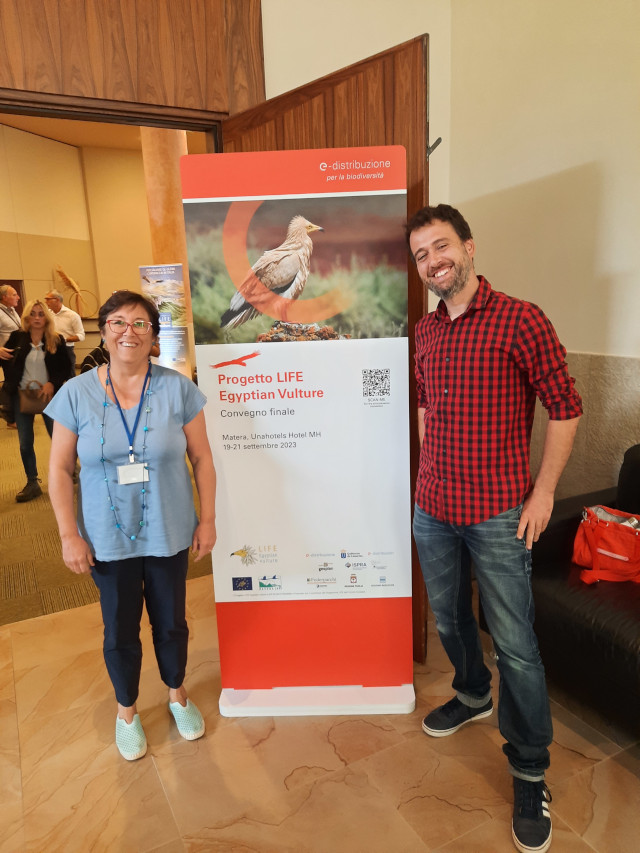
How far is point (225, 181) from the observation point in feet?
5.99

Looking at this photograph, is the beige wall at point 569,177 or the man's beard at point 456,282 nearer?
the man's beard at point 456,282

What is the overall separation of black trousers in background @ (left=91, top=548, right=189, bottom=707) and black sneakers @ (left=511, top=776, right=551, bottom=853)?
3.75 feet

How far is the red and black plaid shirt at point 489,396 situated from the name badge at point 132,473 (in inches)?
Result: 34.2

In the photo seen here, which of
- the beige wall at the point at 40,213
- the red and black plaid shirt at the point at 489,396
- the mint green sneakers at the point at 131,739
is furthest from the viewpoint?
the beige wall at the point at 40,213

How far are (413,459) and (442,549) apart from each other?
0.54 m

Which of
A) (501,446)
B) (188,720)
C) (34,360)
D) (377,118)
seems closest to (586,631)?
(501,446)

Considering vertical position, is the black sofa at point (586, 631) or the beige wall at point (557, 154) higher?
the beige wall at point (557, 154)

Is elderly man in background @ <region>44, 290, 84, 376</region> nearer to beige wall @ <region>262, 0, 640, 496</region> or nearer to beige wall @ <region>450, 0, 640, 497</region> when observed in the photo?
beige wall @ <region>262, 0, 640, 496</region>

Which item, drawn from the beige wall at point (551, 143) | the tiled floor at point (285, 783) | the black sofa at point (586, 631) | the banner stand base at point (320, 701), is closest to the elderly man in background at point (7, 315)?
the beige wall at point (551, 143)

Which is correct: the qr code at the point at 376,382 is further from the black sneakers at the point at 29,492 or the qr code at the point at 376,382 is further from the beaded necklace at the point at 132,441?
the black sneakers at the point at 29,492

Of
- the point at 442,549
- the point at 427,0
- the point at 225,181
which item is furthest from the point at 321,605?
the point at 427,0

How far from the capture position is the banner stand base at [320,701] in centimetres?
209

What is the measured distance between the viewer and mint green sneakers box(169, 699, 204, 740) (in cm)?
201

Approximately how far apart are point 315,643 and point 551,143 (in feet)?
7.92
